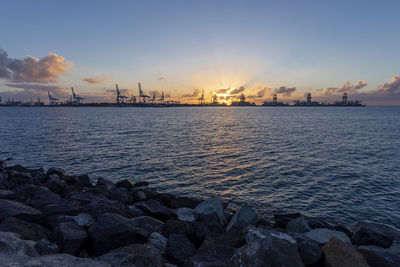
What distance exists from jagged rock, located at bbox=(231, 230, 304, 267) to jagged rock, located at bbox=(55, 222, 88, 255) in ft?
12.2

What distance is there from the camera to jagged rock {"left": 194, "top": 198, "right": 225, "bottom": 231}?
747cm

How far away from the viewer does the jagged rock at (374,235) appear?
22.7ft

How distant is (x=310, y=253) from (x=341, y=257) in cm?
64

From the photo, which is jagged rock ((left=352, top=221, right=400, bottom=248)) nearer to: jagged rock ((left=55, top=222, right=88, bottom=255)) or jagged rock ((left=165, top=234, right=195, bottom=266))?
jagged rock ((left=165, top=234, right=195, bottom=266))

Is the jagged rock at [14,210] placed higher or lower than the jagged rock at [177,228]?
higher

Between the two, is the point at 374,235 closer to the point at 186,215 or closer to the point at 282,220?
the point at 282,220

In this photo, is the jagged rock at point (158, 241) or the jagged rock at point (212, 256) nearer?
the jagged rock at point (212, 256)

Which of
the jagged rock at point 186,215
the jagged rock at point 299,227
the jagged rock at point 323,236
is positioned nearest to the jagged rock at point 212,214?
the jagged rock at point 186,215

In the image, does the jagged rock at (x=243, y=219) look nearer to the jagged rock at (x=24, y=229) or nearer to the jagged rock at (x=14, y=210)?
the jagged rock at (x=24, y=229)

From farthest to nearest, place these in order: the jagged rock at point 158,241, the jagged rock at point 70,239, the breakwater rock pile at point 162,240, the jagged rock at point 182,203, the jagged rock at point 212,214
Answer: the jagged rock at point 182,203 < the jagged rock at point 212,214 < the jagged rock at point 158,241 < the jagged rock at point 70,239 < the breakwater rock pile at point 162,240

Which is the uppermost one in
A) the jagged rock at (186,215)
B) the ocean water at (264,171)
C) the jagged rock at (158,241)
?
the jagged rock at (158,241)

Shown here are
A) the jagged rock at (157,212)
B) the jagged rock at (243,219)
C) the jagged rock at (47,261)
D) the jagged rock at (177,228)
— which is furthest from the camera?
the jagged rock at (157,212)

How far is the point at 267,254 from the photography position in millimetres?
3762

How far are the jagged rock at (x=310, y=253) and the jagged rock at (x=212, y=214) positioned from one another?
3.09 m
